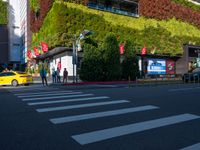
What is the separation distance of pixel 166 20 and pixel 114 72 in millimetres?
20402

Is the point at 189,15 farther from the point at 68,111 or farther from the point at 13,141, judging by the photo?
the point at 13,141

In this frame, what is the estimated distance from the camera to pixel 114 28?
115ft

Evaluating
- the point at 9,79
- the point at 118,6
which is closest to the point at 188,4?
the point at 118,6

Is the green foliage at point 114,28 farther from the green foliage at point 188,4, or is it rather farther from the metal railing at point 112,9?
the green foliage at point 188,4

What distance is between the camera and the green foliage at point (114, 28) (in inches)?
1216

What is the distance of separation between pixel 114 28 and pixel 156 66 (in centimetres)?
988

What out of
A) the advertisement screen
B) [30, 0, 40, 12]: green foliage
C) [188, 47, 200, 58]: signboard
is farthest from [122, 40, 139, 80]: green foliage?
[30, 0, 40, 12]: green foliage

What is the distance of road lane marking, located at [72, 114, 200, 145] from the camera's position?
5262mm

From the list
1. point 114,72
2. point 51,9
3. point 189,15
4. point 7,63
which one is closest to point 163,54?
point 189,15

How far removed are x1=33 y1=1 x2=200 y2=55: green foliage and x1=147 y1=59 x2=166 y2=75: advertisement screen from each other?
184 cm

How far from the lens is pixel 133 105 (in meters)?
9.48

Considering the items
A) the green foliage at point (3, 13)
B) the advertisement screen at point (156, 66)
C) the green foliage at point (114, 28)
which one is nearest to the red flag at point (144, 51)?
the green foliage at point (114, 28)

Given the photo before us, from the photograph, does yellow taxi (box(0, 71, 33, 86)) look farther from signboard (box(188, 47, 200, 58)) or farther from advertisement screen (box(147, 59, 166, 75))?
signboard (box(188, 47, 200, 58))

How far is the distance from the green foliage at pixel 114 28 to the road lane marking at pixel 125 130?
24.7 metres
